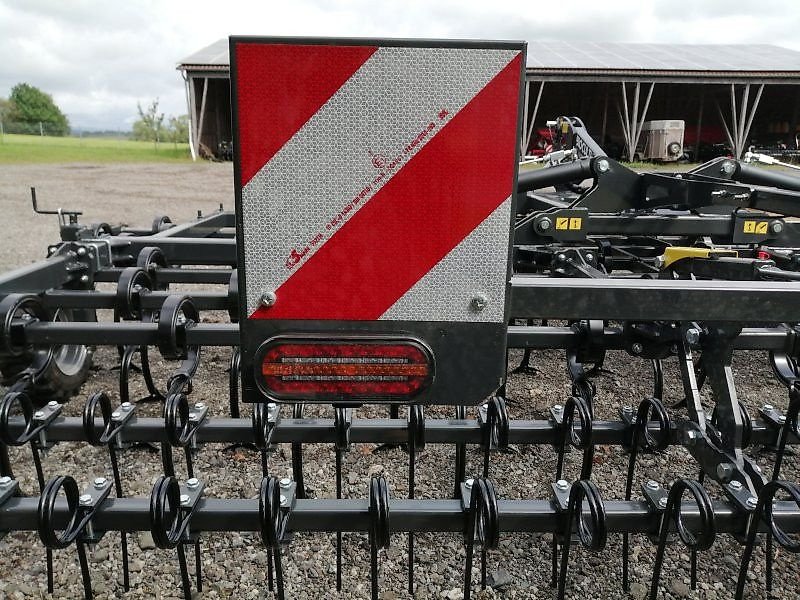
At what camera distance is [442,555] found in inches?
85.5

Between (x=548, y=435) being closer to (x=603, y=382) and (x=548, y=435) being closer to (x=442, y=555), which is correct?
(x=442, y=555)

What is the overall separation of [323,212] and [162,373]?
3.06 metres

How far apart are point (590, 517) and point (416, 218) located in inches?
37.7

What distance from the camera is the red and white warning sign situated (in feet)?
3.90

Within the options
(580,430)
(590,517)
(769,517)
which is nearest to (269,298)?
(590,517)

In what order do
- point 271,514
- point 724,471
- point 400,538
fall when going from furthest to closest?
point 400,538, point 724,471, point 271,514

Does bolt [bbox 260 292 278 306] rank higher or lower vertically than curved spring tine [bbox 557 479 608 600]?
higher

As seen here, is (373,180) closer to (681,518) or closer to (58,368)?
(681,518)

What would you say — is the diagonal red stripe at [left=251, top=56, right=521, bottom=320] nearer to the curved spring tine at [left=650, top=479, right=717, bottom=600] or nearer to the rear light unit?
the rear light unit

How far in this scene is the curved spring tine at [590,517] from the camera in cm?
161

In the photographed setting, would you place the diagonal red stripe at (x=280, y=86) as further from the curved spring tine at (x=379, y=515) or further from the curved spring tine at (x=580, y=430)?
the curved spring tine at (x=580, y=430)

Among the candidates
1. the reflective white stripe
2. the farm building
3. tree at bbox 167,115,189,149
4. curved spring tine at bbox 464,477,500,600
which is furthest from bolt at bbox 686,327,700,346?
tree at bbox 167,115,189,149

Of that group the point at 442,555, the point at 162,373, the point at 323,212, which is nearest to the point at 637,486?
the point at 442,555

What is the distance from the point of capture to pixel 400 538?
226 centimetres
